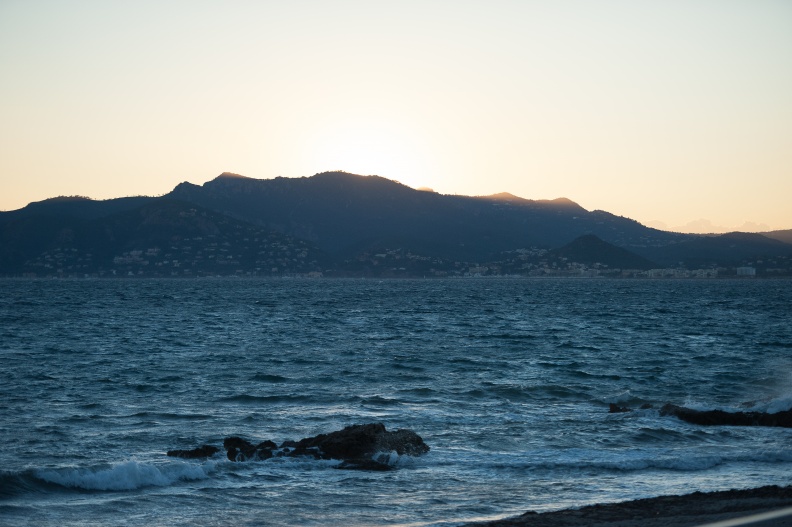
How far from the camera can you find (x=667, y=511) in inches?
515

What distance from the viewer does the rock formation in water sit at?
1822 cm

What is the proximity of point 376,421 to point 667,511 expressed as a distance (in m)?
11.3

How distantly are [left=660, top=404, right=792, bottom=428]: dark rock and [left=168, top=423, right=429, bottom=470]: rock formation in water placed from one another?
8034 millimetres

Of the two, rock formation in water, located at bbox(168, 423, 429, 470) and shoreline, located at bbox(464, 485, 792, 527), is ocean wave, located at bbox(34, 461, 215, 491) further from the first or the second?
shoreline, located at bbox(464, 485, 792, 527)

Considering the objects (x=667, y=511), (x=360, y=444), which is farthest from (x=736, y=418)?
(x=667, y=511)

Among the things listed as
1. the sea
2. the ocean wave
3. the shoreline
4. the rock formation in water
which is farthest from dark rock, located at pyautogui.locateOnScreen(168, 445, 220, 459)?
the shoreline

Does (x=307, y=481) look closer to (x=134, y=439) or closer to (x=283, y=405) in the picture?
(x=134, y=439)

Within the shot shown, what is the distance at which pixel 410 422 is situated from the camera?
2323cm

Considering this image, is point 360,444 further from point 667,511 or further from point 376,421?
point 667,511

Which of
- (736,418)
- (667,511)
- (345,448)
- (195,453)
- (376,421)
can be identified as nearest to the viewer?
(667,511)

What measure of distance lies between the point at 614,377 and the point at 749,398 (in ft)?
21.5

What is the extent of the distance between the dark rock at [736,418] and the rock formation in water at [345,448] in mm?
8034

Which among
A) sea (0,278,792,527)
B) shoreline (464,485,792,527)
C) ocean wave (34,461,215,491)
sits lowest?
sea (0,278,792,527)

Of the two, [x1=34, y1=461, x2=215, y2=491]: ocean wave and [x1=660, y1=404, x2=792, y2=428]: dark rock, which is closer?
[x1=34, y1=461, x2=215, y2=491]: ocean wave
